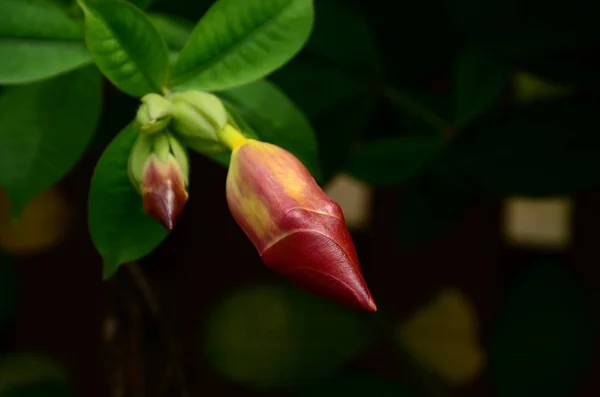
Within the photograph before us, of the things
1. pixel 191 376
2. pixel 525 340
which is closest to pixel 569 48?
pixel 525 340

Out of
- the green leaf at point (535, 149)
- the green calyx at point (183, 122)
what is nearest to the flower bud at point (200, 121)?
the green calyx at point (183, 122)

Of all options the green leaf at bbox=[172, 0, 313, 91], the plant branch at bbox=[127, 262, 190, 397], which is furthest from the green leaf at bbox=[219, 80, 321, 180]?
the plant branch at bbox=[127, 262, 190, 397]

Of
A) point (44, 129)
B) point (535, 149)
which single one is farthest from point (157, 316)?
point (535, 149)

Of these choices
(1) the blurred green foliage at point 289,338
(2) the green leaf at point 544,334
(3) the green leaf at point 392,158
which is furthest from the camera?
(1) the blurred green foliage at point 289,338

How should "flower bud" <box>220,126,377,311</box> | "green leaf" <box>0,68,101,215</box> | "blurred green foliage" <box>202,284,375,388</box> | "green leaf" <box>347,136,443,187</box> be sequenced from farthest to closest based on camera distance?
"blurred green foliage" <box>202,284,375,388</box> → "green leaf" <box>347,136,443,187</box> → "green leaf" <box>0,68,101,215</box> → "flower bud" <box>220,126,377,311</box>

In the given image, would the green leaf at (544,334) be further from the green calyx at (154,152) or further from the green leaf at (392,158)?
the green calyx at (154,152)

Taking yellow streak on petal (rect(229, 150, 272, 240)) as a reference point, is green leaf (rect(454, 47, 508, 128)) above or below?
A: below

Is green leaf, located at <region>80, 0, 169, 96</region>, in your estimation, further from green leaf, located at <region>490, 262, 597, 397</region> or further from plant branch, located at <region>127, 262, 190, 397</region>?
green leaf, located at <region>490, 262, 597, 397</region>
